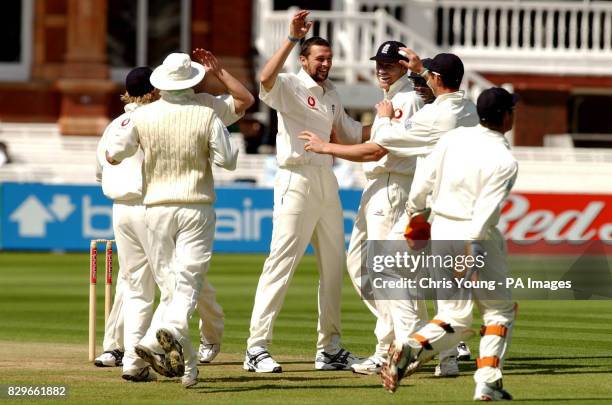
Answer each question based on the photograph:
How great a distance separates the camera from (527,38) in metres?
31.4

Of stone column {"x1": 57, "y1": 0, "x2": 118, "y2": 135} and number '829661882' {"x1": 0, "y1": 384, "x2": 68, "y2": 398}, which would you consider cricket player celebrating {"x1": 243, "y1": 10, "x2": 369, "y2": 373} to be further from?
stone column {"x1": 57, "y1": 0, "x2": 118, "y2": 135}

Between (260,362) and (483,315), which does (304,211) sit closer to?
(260,362)

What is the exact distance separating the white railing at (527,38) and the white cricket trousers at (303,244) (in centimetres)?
1991

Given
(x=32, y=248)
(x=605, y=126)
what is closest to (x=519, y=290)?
(x=32, y=248)

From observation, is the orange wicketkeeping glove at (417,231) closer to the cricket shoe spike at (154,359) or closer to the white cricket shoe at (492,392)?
the white cricket shoe at (492,392)

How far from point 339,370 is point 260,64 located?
18.7 metres

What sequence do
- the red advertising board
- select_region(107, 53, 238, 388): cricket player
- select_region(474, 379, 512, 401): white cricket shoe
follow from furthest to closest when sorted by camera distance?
the red advertising board < select_region(107, 53, 238, 388): cricket player < select_region(474, 379, 512, 401): white cricket shoe

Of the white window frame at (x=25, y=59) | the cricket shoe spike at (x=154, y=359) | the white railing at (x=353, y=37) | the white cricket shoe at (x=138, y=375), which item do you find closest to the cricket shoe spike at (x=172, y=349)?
the cricket shoe spike at (x=154, y=359)

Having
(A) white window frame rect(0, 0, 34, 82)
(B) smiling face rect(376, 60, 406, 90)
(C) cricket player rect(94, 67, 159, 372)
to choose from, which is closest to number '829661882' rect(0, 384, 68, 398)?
(C) cricket player rect(94, 67, 159, 372)

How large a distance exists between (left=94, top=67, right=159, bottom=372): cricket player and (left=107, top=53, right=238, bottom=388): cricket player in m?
0.30

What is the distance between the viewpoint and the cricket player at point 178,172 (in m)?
10.6

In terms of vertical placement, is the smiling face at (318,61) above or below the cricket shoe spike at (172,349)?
above

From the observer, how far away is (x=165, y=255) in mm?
10734

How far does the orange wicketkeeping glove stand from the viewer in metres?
10.4
